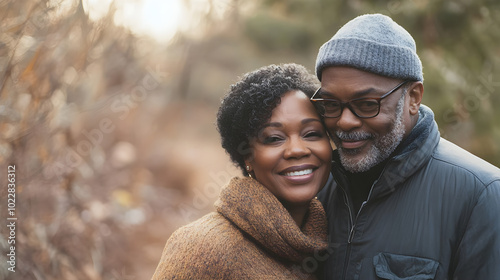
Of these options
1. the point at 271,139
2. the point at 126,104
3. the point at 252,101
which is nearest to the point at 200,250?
the point at 271,139

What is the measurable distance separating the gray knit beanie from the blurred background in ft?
6.63

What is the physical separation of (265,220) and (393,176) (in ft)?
2.20

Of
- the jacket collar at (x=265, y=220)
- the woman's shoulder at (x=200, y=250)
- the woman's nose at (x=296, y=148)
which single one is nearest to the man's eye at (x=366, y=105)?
the woman's nose at (x=296, y=148)

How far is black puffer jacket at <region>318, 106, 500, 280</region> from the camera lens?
2.23m

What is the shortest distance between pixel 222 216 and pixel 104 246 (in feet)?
10.5

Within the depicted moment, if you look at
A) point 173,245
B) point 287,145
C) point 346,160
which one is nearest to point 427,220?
point 346,160

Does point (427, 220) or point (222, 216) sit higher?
point (222, 216)

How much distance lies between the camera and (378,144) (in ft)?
8.48

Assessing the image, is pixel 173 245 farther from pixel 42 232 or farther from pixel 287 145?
pixel 42 232

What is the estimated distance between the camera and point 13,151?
3545mm

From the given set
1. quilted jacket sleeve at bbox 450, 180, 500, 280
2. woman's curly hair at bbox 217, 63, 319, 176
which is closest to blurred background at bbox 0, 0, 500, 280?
woman's curly hair at bbox 217, 63, 319, 176

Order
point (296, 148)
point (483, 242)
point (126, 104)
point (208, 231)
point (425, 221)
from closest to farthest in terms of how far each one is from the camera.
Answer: point (483, 242), point (425, 221), point (208, 231), point (296, 148), point (126, 104)

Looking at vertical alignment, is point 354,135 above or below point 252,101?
below

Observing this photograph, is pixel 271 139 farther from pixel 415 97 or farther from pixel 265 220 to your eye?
pixel 415 97
